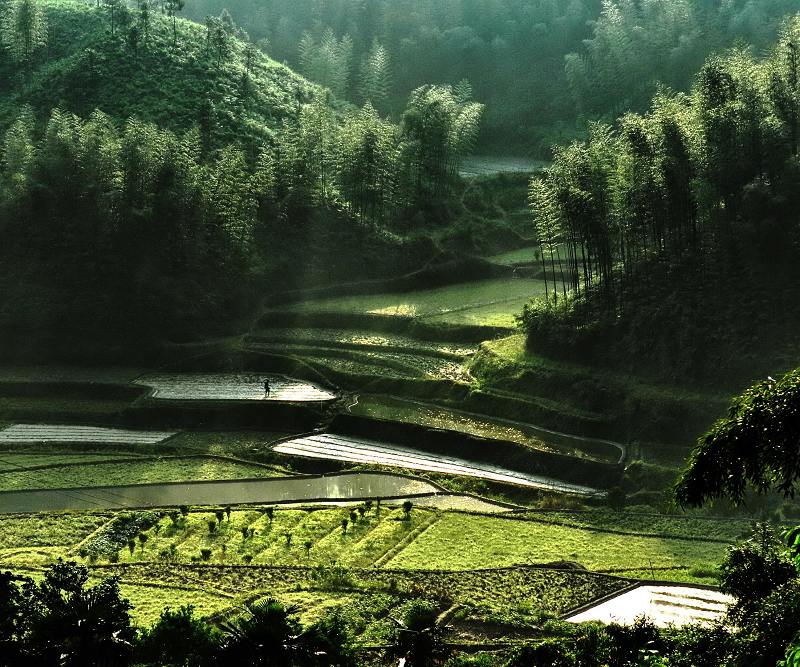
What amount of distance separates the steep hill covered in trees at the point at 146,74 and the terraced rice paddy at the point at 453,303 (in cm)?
1458

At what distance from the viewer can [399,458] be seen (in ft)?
128

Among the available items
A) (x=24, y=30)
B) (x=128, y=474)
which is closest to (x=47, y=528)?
(x=128, y=474)

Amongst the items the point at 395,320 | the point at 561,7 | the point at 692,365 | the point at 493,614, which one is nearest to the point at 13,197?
the point at 395,320

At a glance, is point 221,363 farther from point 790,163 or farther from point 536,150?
point 536,150

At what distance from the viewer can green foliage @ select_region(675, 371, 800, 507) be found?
10570mm

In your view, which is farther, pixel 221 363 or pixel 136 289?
pixel 136 289

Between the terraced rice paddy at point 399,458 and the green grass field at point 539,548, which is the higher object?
the terraced rice paddy at point 399,458

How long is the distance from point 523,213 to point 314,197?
13874mm

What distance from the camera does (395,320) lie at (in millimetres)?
51500

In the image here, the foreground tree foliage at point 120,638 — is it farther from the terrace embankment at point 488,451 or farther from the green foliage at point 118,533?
the terrace embankment at point 488,451

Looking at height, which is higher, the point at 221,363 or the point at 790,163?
the point at 790,163

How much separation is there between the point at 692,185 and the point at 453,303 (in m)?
15.6

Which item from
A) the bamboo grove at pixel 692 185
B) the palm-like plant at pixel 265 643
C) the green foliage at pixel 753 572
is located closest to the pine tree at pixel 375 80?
the bamboo grove at pixel 692 185

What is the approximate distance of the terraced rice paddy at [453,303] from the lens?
166 feet
